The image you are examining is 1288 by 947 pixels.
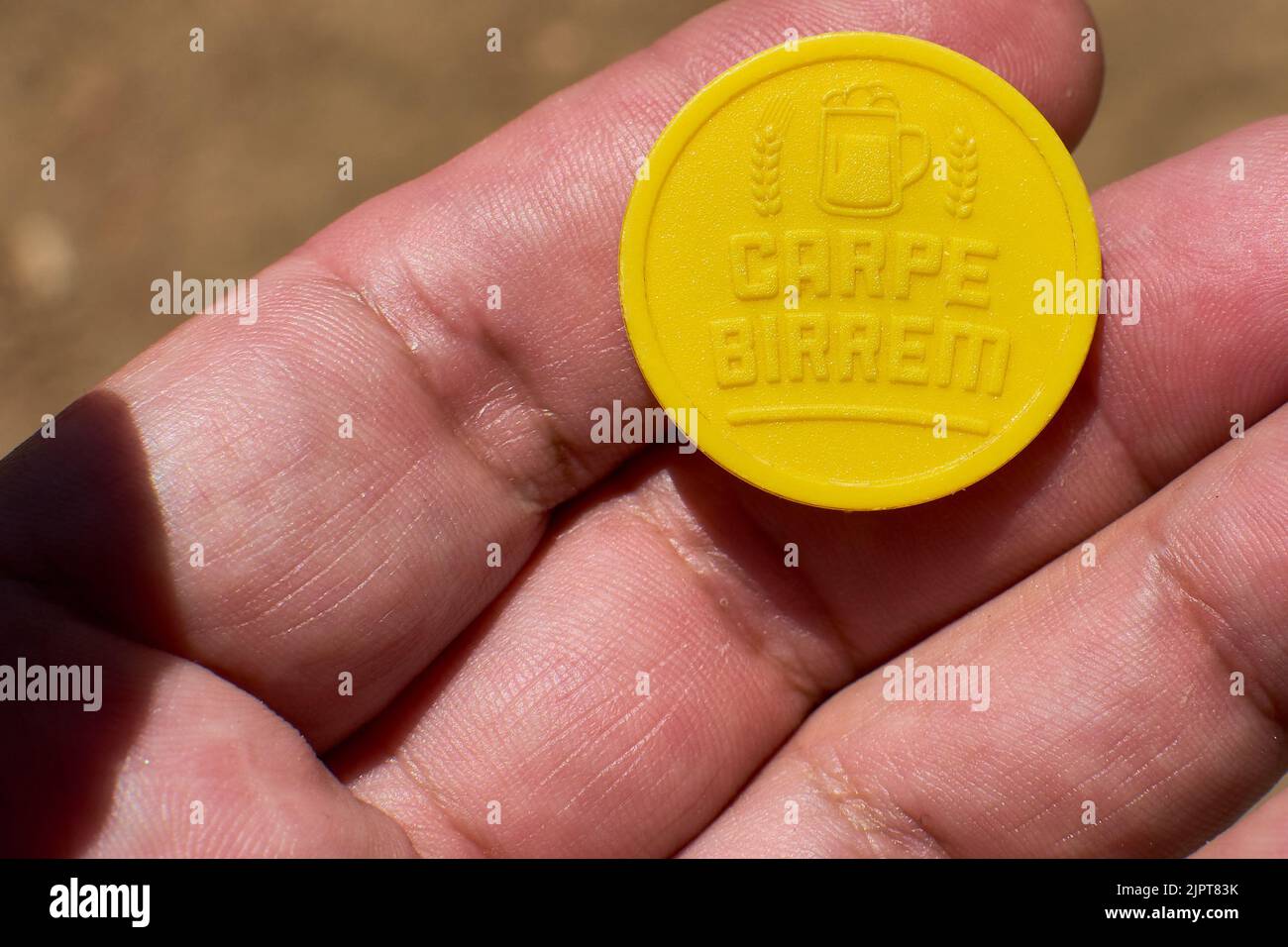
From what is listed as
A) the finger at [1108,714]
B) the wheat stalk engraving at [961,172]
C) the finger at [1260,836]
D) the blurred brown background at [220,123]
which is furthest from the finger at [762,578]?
the blurred brown background at [220,123]

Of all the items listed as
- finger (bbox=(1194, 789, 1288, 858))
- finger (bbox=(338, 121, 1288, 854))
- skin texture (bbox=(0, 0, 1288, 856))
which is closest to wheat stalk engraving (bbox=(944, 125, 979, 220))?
skin texture (bbox=(0, 0, 1288, 856))

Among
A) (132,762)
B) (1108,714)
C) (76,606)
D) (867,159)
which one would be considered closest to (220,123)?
(76,606)

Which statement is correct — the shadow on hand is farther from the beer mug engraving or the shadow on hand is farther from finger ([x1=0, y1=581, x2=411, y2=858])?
the beer mug engraving

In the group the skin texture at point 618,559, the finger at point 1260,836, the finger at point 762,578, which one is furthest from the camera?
the finger at point 762,578

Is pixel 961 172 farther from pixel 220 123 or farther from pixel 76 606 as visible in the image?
pixel 220 123

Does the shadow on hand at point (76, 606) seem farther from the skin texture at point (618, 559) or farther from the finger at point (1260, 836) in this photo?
the finger at point (1260, 836)

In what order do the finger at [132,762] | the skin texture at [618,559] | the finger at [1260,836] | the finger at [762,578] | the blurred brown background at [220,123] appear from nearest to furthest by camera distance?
the finger at [1260,836], the finger at [132,762], the skin texture at [618,559], the finger at [762,578], the blurred brown background at [220,123]
